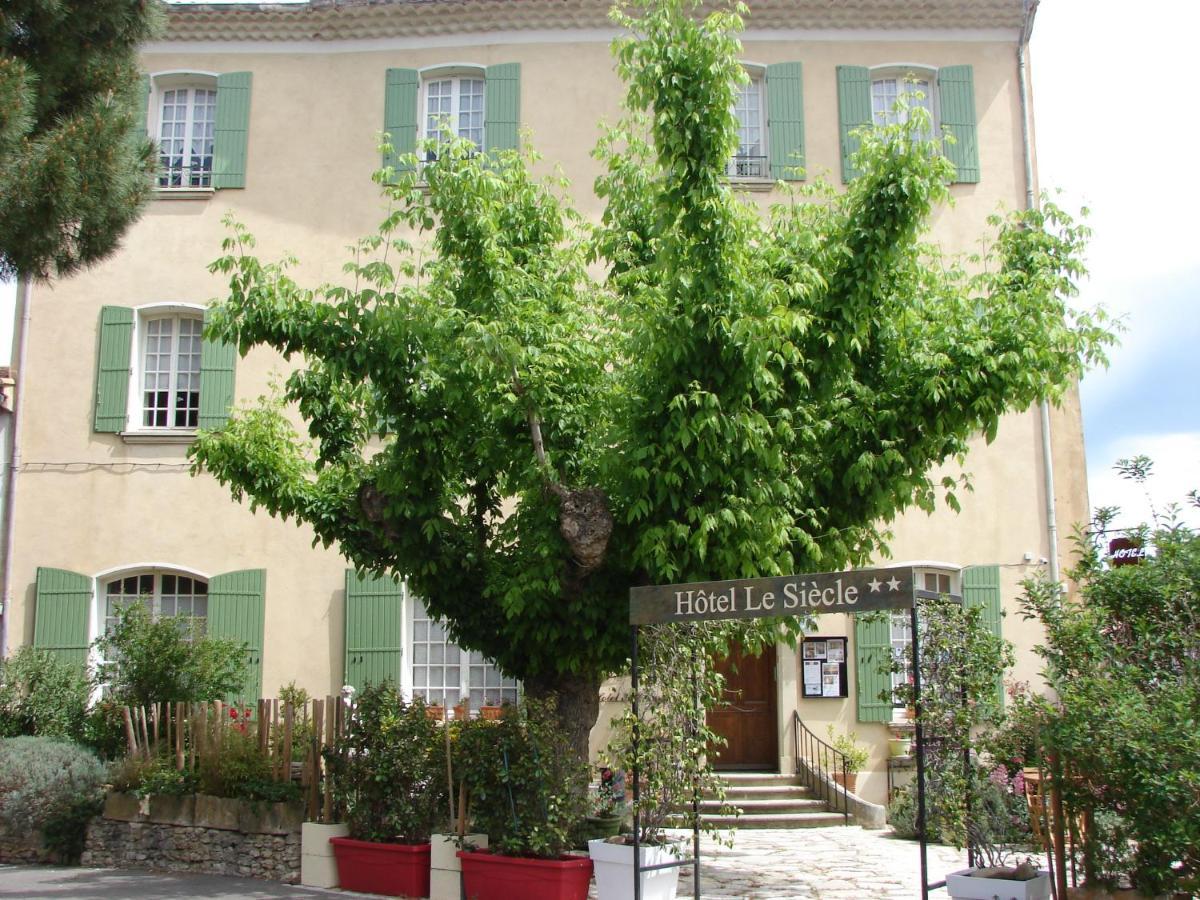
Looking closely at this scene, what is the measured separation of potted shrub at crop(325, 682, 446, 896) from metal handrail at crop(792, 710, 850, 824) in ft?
16.6

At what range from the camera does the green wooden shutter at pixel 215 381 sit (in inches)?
568

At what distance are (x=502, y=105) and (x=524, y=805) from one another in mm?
9261

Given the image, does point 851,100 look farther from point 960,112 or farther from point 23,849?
point 23,849

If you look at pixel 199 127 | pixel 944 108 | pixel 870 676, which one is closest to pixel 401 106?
pixel 199 127

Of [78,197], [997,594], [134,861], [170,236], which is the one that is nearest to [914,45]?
[997,594]

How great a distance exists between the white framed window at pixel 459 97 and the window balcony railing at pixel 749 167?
3223 millimetres

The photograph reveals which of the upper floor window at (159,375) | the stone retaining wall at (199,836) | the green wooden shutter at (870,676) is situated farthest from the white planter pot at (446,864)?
the upper floor window at (159,375)

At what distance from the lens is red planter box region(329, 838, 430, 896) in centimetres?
950

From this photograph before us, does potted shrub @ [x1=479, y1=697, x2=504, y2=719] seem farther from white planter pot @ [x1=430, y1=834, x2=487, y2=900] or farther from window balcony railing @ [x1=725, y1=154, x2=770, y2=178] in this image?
window balcony railing @ [x1=725, y1=154, x2=770, y2=178]

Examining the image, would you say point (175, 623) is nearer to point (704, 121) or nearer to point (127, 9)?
point (127, 9)

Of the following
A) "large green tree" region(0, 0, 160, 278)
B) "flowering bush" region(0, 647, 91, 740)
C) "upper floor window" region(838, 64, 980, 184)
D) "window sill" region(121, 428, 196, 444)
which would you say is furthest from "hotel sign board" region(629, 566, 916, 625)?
"upper floor window" region(838, 64, 980, 184)

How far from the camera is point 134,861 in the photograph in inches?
447

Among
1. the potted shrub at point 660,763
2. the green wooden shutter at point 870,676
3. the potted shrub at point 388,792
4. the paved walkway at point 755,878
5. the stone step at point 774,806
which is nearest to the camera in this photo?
the potted shrub at point 660,763

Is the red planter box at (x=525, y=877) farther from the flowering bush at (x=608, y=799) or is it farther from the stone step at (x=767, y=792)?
the stone step at (x=767, y=792)
